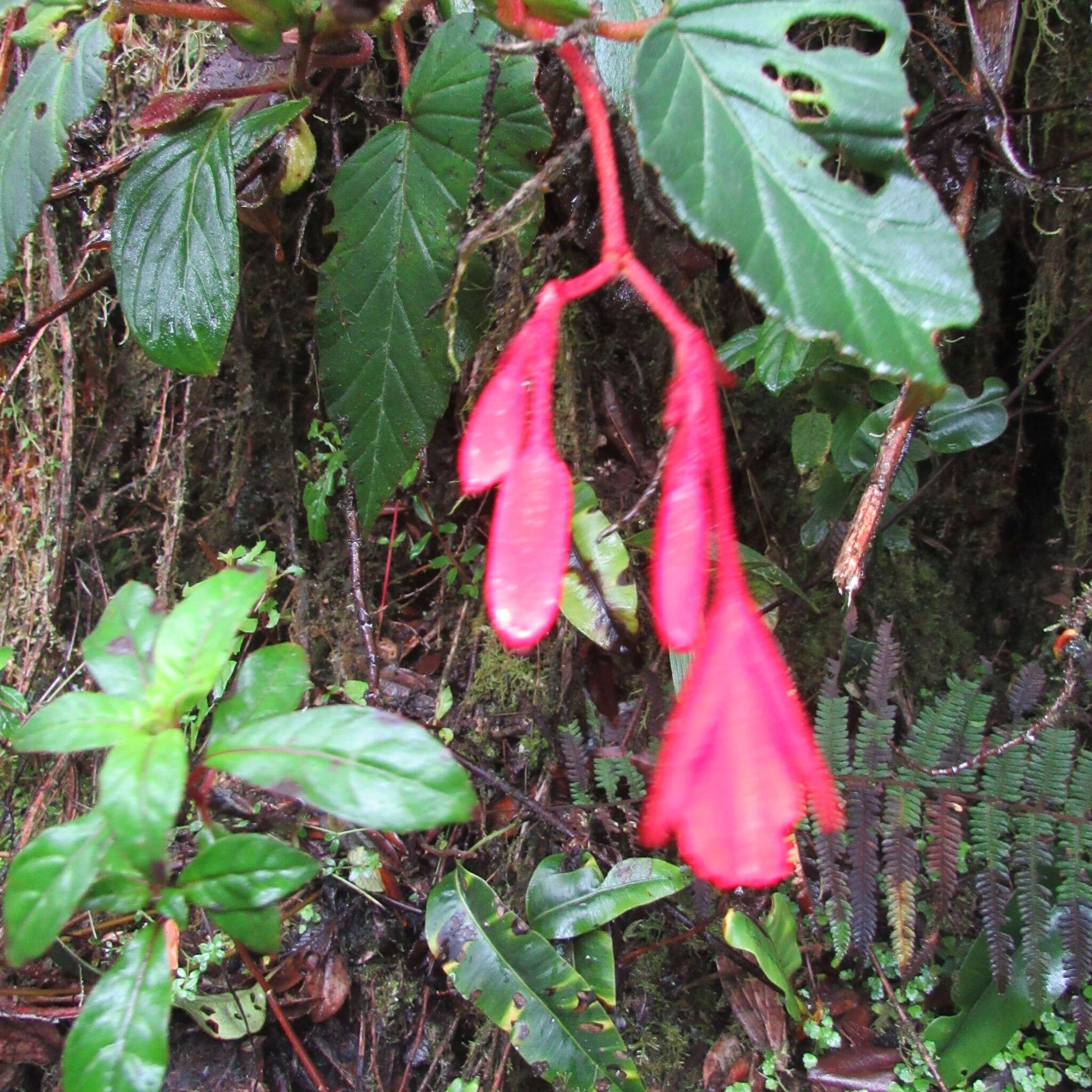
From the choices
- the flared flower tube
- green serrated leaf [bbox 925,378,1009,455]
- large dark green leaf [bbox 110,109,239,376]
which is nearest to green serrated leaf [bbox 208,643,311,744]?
the flared flower tube

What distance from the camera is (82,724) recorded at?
1.92ft

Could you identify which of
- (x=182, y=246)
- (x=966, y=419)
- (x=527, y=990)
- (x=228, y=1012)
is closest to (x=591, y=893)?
(x=527, y=990)

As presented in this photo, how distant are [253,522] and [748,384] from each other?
806 mm

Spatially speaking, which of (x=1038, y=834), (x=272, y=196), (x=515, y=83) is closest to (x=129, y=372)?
(x=272, y=196)

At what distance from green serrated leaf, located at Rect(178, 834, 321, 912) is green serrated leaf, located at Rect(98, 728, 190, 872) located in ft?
0.32

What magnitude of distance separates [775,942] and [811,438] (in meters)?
0.61

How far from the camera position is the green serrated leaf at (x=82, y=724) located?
1.87 feet

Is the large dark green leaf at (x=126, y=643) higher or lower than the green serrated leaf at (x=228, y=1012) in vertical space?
higher

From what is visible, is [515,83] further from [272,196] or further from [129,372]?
[129,372]

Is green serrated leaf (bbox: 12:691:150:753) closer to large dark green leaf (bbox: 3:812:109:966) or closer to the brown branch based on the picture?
large dark green leaf (bbox: 3:812:109:966)

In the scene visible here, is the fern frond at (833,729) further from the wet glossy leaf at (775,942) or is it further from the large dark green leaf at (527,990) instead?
the large dark green leaf at (527,990)

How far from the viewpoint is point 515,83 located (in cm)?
86

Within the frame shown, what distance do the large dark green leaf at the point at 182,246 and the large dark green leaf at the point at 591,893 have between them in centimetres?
70

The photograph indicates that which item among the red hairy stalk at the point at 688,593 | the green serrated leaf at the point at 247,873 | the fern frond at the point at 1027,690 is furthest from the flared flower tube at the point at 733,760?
the fern frond at the point at 1027,690
